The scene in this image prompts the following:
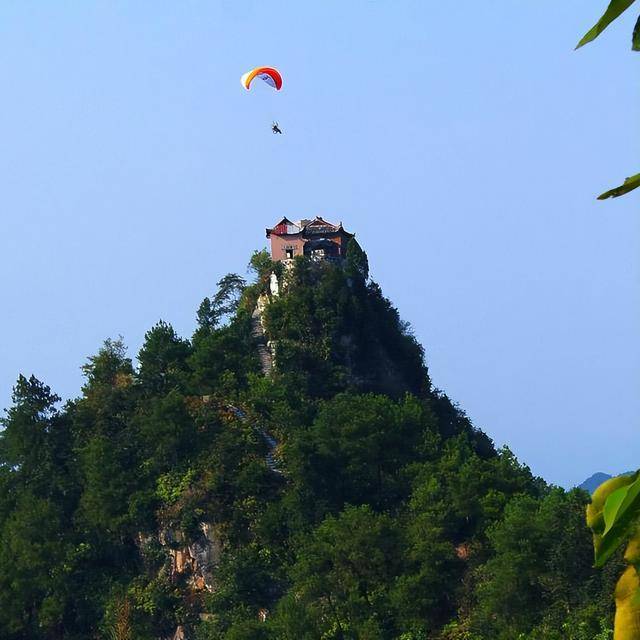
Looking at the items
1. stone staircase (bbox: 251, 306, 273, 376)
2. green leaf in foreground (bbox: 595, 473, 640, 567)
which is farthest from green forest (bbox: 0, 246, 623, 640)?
green leaf in foreground (bbox: 595, 473, 640, 567)

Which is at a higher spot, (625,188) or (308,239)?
(308,239)

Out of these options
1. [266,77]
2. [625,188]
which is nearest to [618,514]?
[625,188]

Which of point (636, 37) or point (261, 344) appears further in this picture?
point (261, 344)

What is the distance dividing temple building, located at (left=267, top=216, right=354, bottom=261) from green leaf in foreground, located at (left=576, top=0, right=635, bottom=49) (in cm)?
5680

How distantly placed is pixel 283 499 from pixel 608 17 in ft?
160

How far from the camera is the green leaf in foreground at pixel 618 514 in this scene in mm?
2236

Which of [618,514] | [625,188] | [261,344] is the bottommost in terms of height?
[618,514]

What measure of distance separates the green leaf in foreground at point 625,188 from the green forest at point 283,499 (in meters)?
36.8

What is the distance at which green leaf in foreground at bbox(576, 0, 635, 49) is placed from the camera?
2246 mm

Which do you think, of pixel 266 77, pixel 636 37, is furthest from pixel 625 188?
pixel 266 77

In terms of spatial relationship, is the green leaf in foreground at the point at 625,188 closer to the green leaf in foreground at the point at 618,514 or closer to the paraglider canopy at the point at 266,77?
the green leaf in foreground at the point at 618,514

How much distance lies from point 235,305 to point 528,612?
88.2 ft

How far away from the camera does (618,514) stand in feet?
7.36

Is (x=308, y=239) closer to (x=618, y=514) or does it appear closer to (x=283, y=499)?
(x=283, y=499)
